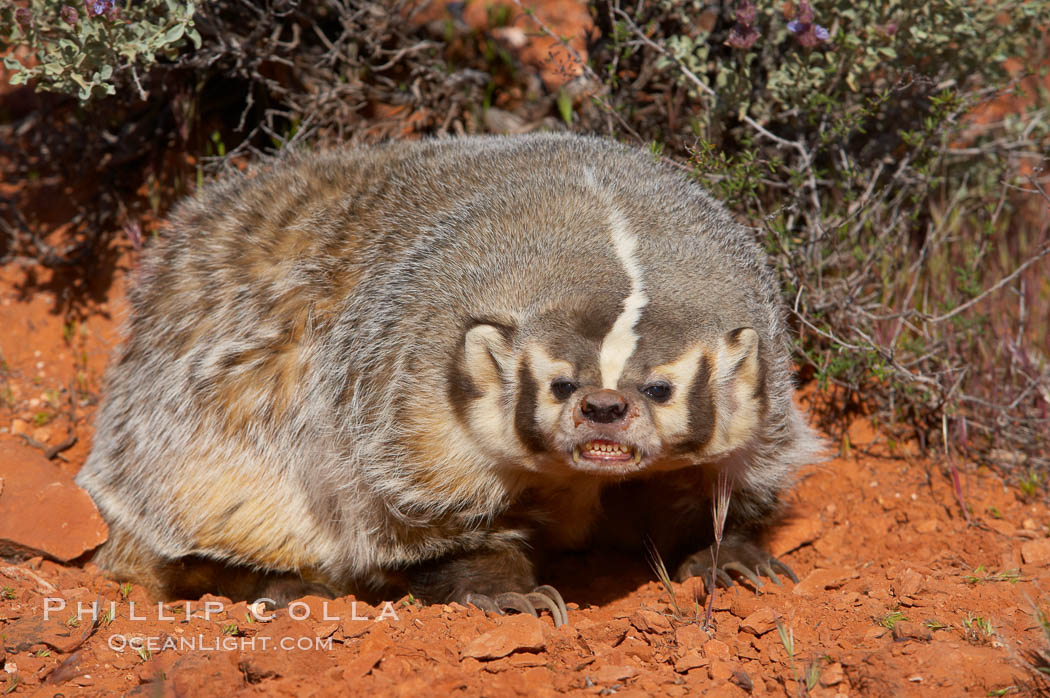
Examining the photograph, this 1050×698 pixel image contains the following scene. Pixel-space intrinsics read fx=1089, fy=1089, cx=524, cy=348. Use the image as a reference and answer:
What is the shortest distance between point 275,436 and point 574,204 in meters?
0.96

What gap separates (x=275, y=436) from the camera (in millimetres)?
2766

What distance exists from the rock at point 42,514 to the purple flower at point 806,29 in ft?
7.85

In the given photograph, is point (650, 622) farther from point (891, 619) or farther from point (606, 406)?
point (606, 406)

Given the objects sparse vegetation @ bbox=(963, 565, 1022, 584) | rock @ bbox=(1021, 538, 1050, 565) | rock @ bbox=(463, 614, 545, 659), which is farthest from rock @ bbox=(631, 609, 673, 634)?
rock @ bbox=(1021, 538, 1050, 565)

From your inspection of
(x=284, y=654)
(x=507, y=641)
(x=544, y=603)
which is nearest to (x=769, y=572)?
(x=544, y=603)

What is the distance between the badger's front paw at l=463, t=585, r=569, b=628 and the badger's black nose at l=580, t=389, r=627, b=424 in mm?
685

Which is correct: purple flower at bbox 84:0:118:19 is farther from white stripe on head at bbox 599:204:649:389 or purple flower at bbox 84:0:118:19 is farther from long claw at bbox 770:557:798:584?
long claw at bbox 770:557:798:584

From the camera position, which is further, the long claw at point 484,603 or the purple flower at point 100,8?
the purple flower at point 100,8

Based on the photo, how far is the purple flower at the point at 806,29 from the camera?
313 centimetres

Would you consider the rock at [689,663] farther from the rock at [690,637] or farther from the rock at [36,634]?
the rock at [36,634]

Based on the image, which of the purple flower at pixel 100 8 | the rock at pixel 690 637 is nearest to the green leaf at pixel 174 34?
the purple flower at pixel 100 8

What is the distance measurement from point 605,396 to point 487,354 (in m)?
0.32

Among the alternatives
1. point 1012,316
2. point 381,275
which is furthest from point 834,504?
point 381,275

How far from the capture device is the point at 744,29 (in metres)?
3.15
